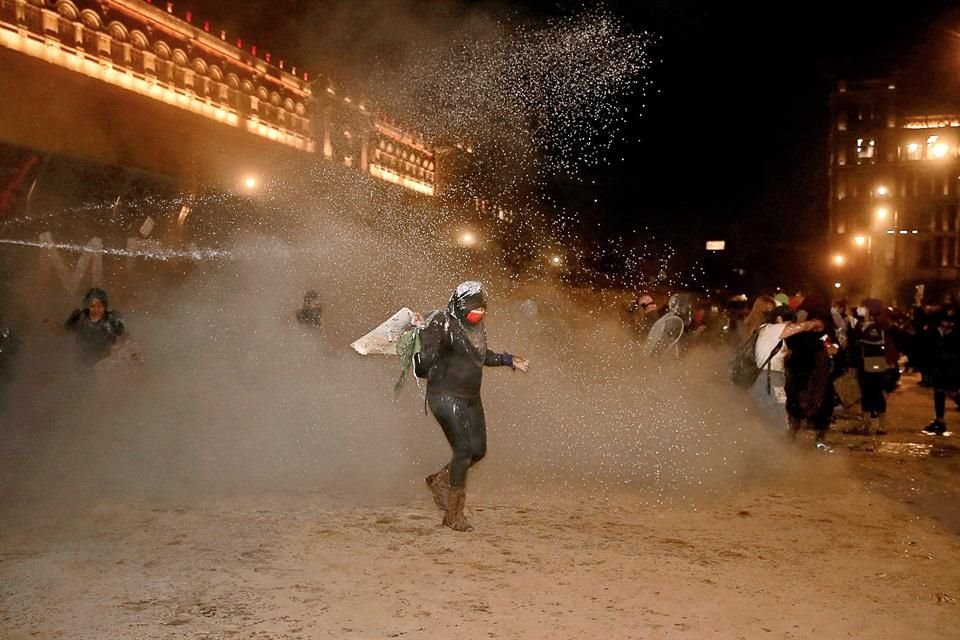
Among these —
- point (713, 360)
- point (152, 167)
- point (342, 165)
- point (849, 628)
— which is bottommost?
point (849, 628)

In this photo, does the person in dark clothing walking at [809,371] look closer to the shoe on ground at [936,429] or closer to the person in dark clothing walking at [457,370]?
the shoe on ground at [936,429]

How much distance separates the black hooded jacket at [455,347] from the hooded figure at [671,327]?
4.42 metres

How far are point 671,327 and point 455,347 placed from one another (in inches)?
180

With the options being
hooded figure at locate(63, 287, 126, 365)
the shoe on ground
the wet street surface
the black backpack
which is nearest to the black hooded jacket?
the wet street surface

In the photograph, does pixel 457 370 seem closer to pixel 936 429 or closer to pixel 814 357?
pixel 814 357

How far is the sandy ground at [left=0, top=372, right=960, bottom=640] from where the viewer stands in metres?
3.38

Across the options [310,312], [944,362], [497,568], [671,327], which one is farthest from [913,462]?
[310,312]

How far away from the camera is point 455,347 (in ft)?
15.9

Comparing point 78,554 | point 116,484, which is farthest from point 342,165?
point 78,554

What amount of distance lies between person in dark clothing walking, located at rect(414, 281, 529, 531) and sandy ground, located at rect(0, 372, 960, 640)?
1.34ft

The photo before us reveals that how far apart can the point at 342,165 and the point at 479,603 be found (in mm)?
22098

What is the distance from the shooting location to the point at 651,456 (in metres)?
7.11

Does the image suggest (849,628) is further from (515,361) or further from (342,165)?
(342,165)

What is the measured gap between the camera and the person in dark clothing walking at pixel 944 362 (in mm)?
8672
